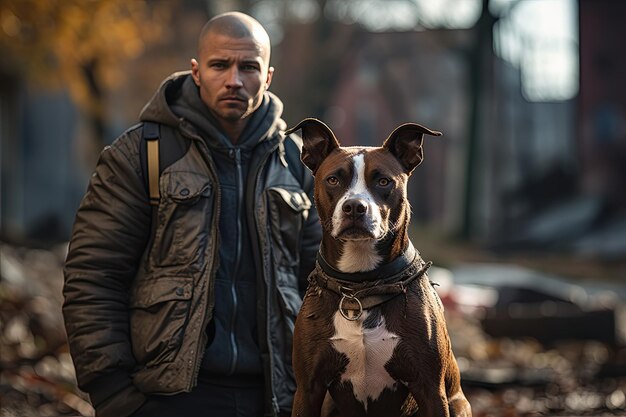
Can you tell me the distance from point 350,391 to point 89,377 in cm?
128

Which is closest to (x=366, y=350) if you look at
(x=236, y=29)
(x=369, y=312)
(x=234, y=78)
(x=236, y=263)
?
(x=369, y=312)

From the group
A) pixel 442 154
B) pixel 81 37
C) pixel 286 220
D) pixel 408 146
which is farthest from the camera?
pixel 442 154

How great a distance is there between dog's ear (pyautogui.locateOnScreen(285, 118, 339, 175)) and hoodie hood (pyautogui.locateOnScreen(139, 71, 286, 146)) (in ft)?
2.39

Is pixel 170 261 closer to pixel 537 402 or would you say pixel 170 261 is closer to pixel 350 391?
pixel 350 391

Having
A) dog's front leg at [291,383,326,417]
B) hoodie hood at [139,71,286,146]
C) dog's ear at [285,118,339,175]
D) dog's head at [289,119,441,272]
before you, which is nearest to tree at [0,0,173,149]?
hoodie hood at [139,71,286,146]

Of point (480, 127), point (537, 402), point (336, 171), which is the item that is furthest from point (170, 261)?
point (480, 127)

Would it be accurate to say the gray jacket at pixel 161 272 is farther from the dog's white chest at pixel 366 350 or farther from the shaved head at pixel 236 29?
the dog's white chest at pixel 366 350

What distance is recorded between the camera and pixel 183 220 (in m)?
5.18

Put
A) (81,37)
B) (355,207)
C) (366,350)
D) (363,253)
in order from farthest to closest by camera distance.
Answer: (81,37), (363,253), (366,350), (355,207)

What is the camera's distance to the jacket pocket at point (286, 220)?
530cm

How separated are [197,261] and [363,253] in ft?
3.20

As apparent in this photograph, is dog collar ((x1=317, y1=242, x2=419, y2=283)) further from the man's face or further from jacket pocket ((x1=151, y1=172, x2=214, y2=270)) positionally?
the man's face

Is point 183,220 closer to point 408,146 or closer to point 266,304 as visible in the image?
point 266,304

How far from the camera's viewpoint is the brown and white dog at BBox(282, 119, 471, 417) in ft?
14.0
